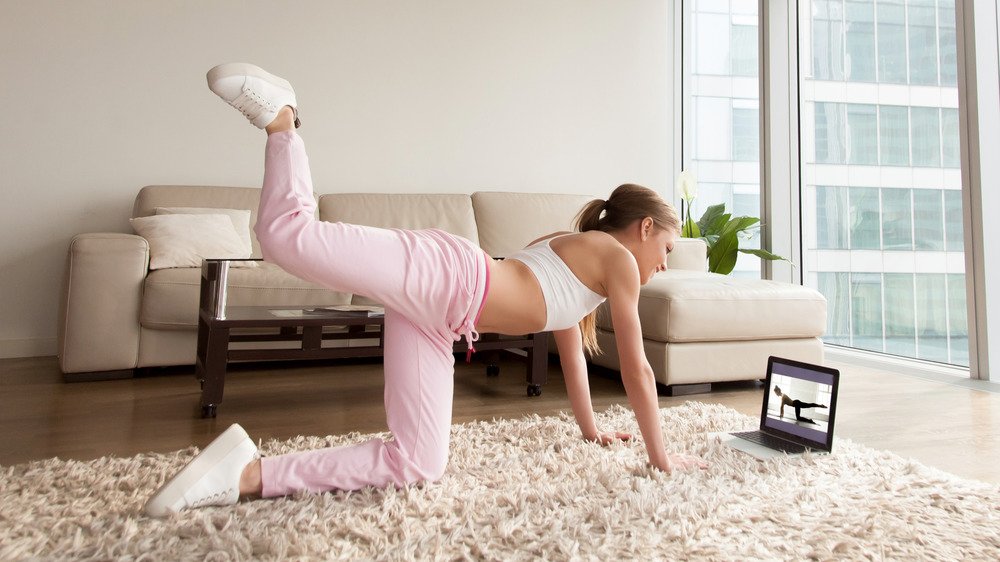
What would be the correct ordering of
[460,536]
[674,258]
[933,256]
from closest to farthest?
1. [460,536]
2. [933,256]
3. [674,258]

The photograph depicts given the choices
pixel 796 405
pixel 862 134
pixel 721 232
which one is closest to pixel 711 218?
pixel 721 232

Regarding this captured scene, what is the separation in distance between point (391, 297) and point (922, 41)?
3.22 meters

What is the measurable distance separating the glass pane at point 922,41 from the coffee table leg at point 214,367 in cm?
333

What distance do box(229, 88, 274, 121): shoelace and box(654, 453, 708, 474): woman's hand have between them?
3.53 feet

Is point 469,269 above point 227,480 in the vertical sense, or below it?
above

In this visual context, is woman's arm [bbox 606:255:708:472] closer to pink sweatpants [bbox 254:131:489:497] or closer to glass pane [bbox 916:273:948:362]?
pink sweatpants [bbox 254:131:489:497]

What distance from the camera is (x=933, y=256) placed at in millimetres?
3117

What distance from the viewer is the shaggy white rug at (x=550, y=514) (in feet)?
3.35

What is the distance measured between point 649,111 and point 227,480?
4.17 m

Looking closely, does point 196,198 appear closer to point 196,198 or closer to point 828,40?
point 196,198

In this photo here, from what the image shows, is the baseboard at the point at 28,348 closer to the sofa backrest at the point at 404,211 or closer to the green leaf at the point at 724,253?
the sofa backrest at the point at 404,211

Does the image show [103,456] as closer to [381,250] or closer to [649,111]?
[381,250]

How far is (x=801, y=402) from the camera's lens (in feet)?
5.39

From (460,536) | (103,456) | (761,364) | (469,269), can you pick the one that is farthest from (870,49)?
(103,456)
